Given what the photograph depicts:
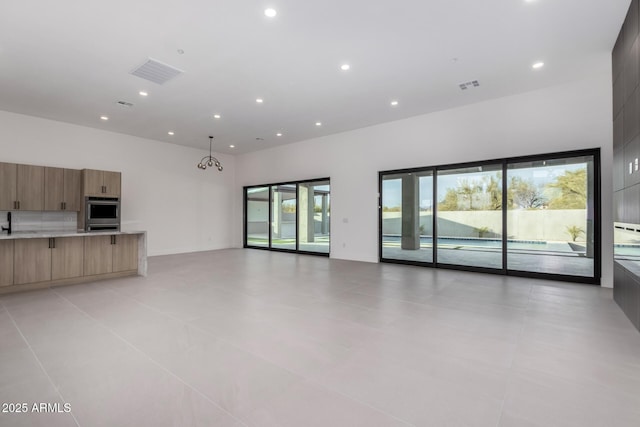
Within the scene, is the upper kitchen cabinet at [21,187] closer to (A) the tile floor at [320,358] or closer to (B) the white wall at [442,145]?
(A) the tile floor at [320,358]

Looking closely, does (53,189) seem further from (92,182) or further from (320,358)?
(320,358)

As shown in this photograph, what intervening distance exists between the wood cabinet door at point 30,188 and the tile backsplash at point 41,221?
1.88 ft

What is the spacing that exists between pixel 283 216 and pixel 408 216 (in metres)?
4.61

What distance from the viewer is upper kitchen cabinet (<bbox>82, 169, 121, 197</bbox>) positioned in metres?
7.54

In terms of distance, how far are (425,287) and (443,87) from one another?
371 centimetres

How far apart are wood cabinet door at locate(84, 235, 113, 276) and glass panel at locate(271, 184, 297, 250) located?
539cm

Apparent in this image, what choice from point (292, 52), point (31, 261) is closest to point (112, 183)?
point (31, 261)

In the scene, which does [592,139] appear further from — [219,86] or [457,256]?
[219,86]

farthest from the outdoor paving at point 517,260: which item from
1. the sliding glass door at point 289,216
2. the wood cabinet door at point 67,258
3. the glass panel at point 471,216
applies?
the wood cabinet door at point 67,258

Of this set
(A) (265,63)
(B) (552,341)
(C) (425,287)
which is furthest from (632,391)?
(A) (265,63)

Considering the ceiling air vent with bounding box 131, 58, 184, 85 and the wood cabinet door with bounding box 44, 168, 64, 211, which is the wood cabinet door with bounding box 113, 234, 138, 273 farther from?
the ceiling air vent with bounding box 131, 58, 184, 85

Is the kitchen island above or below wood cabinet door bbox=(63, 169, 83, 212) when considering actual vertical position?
below

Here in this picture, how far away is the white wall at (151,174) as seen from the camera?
291 inches

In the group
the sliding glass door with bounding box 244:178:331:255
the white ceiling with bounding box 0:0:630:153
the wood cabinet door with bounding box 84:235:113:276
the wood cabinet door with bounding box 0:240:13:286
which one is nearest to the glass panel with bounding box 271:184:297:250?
the sliding glass door with bounding box 244:178:331:255
